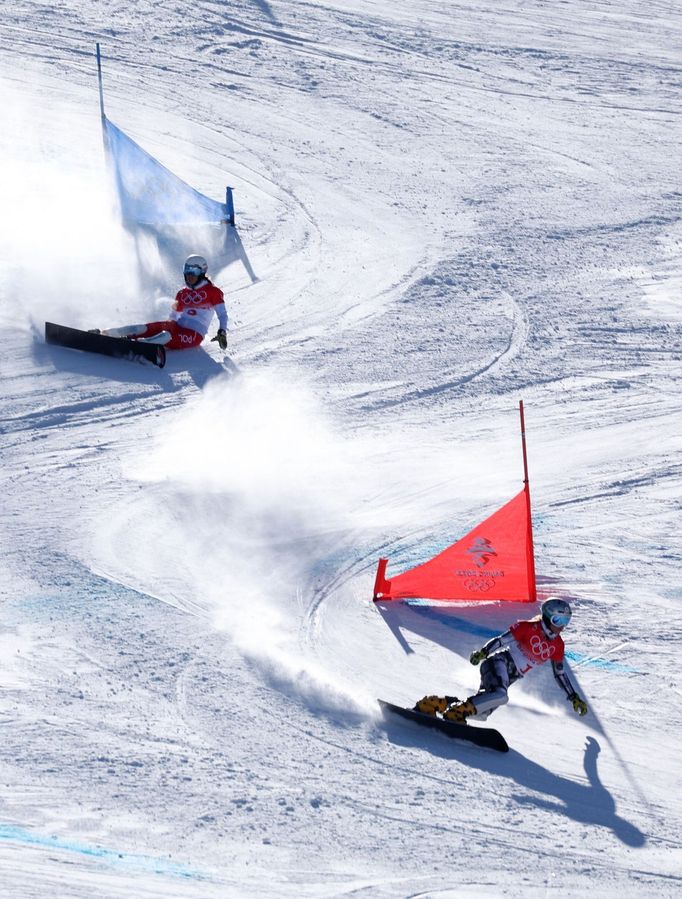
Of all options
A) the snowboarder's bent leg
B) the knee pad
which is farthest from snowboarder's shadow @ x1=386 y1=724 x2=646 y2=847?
the knee pad

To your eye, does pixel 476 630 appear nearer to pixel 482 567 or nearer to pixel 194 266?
pixel 482 567

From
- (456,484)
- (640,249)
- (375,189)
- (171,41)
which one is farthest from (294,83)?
(456,484)

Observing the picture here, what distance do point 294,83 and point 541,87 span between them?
3.43 metres

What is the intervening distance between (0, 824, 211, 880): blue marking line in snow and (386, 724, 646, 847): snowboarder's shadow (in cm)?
170

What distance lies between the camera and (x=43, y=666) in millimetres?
8461

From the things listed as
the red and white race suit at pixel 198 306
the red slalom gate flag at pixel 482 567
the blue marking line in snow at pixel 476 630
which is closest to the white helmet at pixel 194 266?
the red and white race suit at pixel 198 306

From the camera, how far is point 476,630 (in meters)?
9.43

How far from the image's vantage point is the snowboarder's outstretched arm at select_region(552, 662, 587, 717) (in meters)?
8.48

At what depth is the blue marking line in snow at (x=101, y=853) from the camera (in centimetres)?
706

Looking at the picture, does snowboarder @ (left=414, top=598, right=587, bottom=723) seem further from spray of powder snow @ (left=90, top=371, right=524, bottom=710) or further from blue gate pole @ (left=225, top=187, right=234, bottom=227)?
blue gate pole @ (left=225, top=187, right=234, bottom=227)

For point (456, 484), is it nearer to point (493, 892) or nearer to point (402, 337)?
point (402, 337)

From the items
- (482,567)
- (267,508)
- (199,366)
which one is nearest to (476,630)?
(482,567)

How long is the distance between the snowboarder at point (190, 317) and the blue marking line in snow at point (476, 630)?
384cm

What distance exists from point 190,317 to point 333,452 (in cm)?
209
